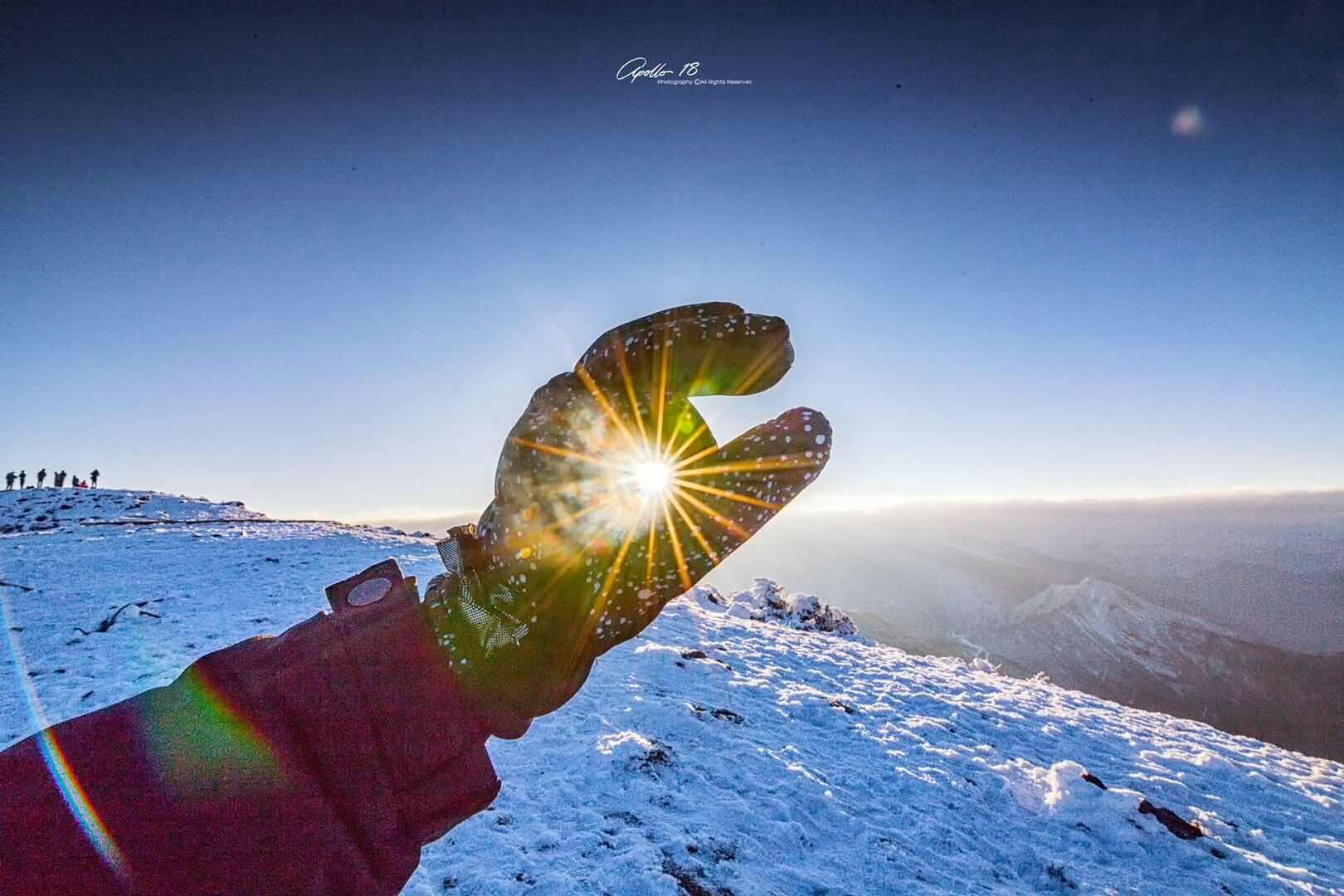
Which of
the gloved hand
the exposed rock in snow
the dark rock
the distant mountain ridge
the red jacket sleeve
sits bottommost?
the distant mountain ridge

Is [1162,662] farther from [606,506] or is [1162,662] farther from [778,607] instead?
[606,506]

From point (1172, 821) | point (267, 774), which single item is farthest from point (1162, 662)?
point (267, 774)

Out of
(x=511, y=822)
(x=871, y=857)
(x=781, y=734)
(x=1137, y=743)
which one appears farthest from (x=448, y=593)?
(x=1137, y=743)

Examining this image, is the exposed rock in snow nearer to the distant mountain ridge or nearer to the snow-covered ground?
the snow-covered ground

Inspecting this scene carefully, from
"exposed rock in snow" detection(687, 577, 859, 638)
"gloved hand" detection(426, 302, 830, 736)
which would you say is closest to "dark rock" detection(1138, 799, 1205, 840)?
"gloved hand" detection(426, 302, 830, 736)

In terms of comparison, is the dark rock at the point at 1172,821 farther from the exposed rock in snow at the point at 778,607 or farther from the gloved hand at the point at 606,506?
the exposed rock in snow at the point at 778,607

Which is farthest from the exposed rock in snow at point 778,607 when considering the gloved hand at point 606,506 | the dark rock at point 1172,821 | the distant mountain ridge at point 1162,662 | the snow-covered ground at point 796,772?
the distant mountain ridge at point 1162,662

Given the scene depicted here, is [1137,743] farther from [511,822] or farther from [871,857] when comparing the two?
[511,822]
